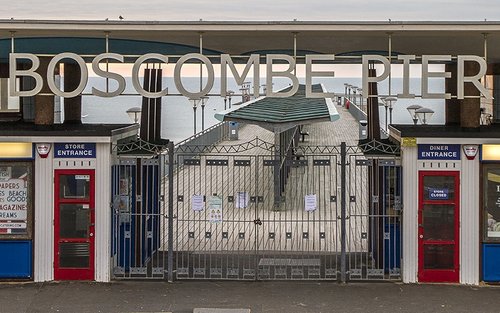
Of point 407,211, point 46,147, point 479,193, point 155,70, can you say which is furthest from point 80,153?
point 479,193

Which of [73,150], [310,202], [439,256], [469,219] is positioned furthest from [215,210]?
[469,219]

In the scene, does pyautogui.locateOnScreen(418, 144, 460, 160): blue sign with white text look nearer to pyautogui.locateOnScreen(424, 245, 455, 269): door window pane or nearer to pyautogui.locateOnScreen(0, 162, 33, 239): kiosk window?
pyautogui.locateOnScreen(424, 245, 455, 269): door window pane

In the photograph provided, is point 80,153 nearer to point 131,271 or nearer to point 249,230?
point 131,271

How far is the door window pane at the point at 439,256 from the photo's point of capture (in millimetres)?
13742

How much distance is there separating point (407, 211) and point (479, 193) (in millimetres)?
1238

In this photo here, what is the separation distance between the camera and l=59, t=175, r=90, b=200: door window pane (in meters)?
13.9

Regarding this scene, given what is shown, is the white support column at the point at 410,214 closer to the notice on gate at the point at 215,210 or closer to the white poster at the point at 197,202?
the notice on gate at the point at 215,210

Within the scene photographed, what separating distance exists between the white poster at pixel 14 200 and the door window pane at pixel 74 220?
646 millimetres

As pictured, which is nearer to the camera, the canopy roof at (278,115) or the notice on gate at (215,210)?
the notice on gate at (215,210)

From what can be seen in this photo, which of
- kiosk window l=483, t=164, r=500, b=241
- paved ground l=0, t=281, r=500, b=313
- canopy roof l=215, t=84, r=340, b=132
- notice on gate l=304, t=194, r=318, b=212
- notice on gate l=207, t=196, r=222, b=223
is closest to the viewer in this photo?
paved ground l=0, t=281, r=500, b=313

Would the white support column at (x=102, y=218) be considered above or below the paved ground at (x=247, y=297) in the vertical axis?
above

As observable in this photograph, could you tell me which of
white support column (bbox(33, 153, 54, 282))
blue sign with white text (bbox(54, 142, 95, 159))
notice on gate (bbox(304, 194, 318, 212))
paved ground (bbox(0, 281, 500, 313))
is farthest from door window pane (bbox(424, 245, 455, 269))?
white support column (bbox(33, 153, 54, 282))

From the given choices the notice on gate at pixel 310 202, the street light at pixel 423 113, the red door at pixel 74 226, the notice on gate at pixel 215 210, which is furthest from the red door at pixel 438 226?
the street light at pixel 423 113

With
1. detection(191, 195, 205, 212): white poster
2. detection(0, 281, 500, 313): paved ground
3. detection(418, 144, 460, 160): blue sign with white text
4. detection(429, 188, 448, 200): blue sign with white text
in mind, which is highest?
detection(418, 144, 460, 160): blue sign with white text
